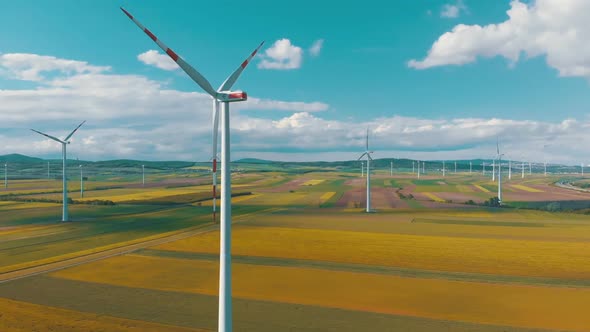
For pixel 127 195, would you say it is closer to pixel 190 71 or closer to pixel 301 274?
pixel 301 274

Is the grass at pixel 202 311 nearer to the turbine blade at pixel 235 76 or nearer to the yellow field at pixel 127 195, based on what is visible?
the turbine blade at pixel 235 76

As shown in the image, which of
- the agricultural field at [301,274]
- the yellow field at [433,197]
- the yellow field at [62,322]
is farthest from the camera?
the yellow field at [433,197]

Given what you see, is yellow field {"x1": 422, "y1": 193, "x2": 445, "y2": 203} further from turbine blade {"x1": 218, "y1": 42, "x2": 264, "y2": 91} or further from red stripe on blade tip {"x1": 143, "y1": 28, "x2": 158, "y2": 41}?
red stripe on blade tip {"x1": 143, "y1": 28, "x2": 158, "y2": 41}

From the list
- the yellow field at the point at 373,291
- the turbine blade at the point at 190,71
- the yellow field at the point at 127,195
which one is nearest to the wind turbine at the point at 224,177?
the turbine blade at the point at 190,71

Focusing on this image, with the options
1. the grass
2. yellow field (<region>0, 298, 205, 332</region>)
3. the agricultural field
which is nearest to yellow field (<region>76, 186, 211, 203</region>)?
the agricultural field

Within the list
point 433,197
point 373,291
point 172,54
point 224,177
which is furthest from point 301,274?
point 433,197

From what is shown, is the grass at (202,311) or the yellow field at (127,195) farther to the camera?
the yellow field at (127,195)

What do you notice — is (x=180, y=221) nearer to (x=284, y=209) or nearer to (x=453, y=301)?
(x=284, y=209)

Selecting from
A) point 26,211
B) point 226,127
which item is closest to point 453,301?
point 226,127
